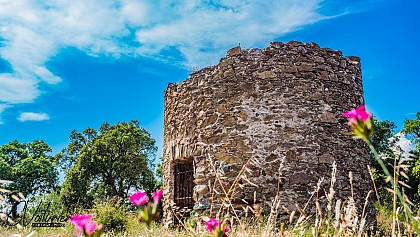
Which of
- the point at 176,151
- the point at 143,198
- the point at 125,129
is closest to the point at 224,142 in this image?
the point at 176,151

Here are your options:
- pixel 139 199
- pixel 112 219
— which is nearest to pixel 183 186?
pixel 112 219

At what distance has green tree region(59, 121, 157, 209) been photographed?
20.8 meters

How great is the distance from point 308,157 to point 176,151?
9.41 feet

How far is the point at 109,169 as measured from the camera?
2184 cm

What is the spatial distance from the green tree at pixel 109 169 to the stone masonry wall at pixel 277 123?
13.0 meters

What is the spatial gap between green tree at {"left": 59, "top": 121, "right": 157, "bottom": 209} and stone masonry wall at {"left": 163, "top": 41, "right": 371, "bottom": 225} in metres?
13.0

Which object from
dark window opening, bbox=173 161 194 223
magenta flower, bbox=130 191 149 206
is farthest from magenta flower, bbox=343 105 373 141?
dark window opening, bbox=173 161 194 223

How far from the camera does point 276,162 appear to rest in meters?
7.89

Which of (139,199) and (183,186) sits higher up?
(183,186)

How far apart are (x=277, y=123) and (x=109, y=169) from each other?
15.4 metres

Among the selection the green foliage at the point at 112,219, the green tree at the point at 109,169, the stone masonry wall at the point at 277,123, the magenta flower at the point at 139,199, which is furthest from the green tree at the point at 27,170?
the magenta flower at the point at 139,199

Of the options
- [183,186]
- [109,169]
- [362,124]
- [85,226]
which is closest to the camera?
[85,226]

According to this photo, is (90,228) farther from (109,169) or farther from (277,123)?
(109,169)

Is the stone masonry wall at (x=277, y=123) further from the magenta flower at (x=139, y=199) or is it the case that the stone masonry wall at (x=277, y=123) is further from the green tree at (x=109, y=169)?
the green tree at (x=109, y=169)
